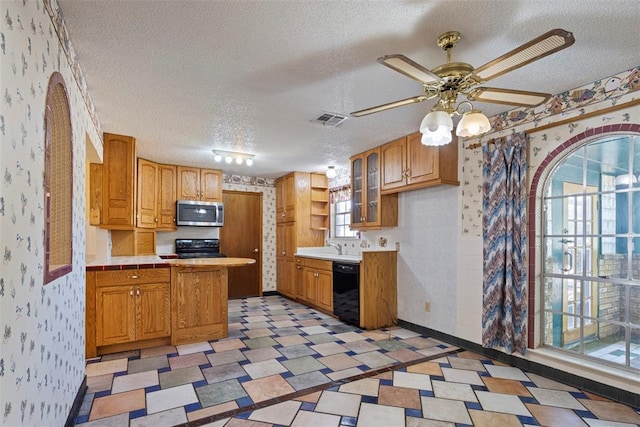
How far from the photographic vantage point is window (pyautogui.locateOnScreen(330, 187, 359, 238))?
5746 mm

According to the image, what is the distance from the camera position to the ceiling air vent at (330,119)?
3159 millimetres

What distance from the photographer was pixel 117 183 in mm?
3727

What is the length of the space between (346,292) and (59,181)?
3.28 metres

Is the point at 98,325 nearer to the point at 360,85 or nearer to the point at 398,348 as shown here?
the point at 398,348

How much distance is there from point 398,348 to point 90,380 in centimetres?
272

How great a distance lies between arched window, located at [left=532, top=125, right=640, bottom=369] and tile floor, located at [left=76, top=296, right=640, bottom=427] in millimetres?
511

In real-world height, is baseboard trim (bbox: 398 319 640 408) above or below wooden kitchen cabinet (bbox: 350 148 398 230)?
below

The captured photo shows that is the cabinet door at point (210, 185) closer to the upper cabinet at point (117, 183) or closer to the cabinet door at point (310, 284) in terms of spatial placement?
the upper cabinet at point (117, 183)

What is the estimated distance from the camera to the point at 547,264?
2980 mm

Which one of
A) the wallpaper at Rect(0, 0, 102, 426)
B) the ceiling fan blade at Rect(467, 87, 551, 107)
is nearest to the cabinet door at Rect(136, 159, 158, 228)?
the wallpaper at Rect(0, 0, 102, 426)

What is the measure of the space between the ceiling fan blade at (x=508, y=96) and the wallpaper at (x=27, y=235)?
2.03 metres

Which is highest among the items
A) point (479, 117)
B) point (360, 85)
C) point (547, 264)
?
point (360, 85)

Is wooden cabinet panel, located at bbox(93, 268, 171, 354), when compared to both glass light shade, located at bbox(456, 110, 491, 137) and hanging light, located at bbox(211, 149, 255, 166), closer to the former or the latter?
hanging light, located at bbox(211, 149, 255, 166)

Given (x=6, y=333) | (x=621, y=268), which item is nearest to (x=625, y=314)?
(x=621, y=268)
